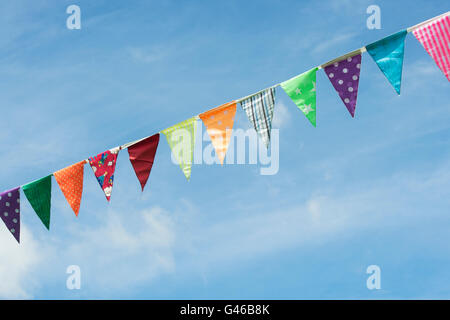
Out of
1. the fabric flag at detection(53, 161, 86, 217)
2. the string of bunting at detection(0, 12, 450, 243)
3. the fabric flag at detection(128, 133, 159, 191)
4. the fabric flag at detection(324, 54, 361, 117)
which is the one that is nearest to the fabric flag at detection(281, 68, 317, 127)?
the string of bunting at detection(0, 12, 450, 243)

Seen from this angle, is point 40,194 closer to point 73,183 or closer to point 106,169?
point 73,183

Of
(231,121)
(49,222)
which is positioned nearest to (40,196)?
(49,222)

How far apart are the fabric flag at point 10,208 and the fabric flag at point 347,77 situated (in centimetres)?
553

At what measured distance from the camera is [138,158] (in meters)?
9.98

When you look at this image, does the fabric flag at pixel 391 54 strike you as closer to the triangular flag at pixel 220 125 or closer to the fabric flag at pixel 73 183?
the triangular flag at pixel 220 125

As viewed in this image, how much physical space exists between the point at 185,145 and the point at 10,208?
10.8 ft

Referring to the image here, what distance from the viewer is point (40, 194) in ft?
34.2

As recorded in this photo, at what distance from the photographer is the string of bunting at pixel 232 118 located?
8.55 m
